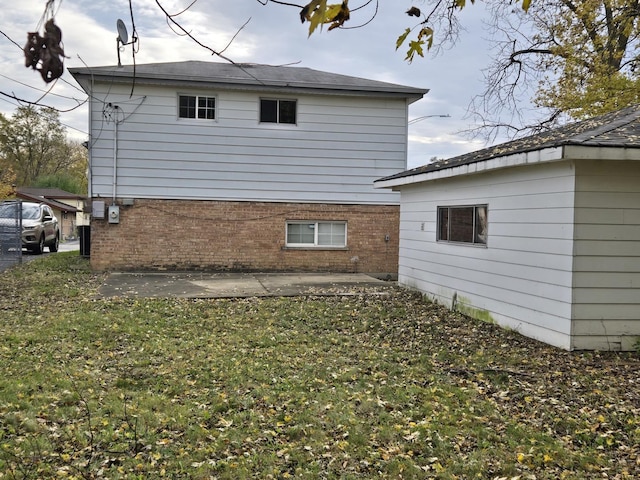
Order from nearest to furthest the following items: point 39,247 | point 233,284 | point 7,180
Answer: point 233,284 < point 39,247 < point 7,180

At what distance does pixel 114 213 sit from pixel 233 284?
3906mm

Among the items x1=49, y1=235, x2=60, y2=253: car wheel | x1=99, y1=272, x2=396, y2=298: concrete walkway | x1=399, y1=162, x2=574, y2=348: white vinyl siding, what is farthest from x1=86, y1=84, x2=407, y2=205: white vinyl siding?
x1=49, y1=235, x2=60, y2=253: car wheel

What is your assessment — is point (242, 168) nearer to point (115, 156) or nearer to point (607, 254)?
point (115, 156)

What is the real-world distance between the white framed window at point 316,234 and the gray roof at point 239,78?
3.56 metres

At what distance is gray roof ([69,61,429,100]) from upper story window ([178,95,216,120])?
19.7 inches

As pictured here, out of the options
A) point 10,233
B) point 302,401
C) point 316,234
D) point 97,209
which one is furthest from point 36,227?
point 302,401

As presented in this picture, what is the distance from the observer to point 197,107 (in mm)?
13617

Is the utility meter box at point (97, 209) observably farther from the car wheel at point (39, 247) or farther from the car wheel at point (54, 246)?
the car wheel at point (54, 246)

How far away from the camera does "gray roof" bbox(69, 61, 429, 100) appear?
1283 centimetres

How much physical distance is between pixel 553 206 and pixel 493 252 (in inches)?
60.5

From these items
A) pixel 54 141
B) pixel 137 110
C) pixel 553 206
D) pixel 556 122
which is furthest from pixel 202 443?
pixel 54 141

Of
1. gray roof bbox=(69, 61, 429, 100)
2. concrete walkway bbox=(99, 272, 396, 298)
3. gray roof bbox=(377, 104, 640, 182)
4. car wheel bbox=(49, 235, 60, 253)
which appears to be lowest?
concrete walkway bbox=(99, 272, 396, 298)

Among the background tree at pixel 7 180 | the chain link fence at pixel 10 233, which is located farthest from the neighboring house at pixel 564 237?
the background tree at pixel 7 180

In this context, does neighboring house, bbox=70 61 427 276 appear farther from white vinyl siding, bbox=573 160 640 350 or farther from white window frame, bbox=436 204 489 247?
white vinyl siding, bbox=573 160 640 350
